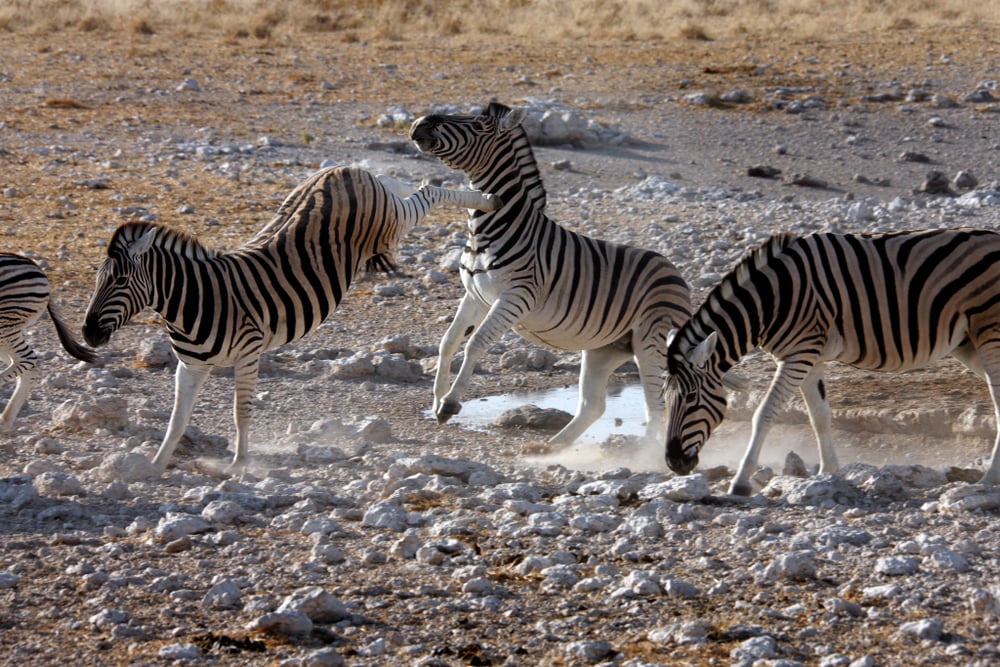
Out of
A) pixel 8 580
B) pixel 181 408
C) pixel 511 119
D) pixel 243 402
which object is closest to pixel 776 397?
pixel 511 119

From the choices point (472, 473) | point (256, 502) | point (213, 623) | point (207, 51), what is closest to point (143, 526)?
point (256, 502)

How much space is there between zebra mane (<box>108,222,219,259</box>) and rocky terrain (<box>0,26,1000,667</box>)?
3.47 feet

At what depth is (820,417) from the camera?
285 inches

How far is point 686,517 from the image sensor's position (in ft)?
20.1

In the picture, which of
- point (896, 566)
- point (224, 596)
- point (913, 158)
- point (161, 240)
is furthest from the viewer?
point (913, 158)

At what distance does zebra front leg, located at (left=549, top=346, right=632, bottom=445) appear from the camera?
8.46 meters

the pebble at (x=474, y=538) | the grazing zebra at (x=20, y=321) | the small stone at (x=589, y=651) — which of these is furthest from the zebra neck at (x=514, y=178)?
the small stone at (x=589, y=651)

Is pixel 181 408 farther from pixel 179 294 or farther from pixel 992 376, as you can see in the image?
pixel 992 376

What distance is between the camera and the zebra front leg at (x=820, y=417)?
7.20 meters

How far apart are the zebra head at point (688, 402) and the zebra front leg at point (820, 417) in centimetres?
55

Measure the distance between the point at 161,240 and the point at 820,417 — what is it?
3570 mm

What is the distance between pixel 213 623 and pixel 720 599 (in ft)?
6.18

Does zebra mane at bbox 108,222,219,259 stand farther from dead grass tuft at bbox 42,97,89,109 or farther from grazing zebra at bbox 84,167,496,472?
dead grass tuft at bbox 42,97,89,109

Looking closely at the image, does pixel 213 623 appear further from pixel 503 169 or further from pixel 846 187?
pixel 846 187
